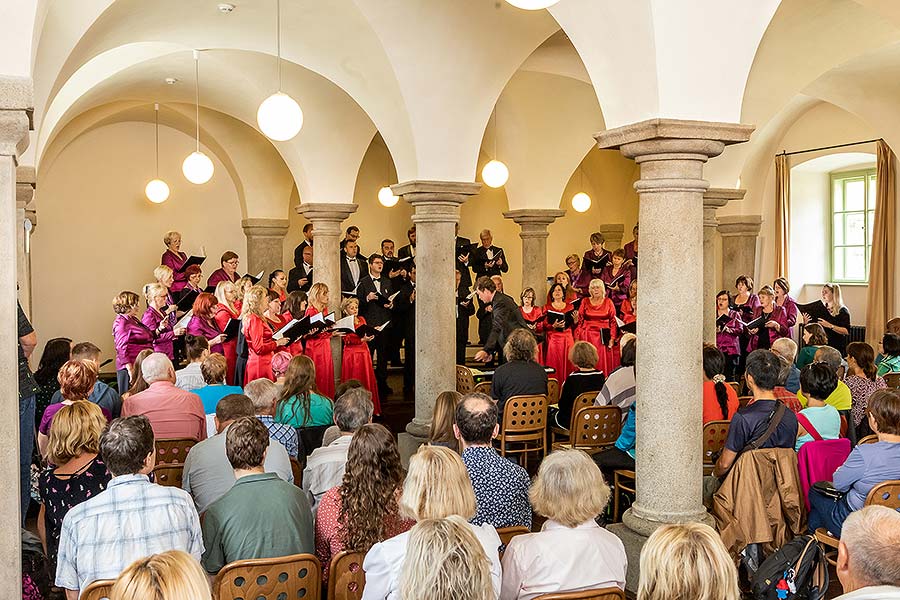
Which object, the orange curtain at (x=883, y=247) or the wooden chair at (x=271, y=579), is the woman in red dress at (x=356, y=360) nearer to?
the wooden chair at (x=271, y=579)

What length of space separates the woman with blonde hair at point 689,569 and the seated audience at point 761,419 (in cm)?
228

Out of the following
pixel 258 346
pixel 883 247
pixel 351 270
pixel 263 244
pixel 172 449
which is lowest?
pixel 172 449

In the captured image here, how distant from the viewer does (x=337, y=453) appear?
3861mm

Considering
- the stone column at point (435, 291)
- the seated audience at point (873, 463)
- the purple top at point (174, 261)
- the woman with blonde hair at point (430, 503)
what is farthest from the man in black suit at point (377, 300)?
the woman with blonde hair at point (430, 503)

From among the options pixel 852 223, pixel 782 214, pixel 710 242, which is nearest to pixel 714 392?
pixel 710 242

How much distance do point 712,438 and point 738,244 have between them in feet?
25.1

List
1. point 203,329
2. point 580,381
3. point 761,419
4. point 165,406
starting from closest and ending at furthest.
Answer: point 761,419 → point 165,406 → point 580,381 → point 203,329

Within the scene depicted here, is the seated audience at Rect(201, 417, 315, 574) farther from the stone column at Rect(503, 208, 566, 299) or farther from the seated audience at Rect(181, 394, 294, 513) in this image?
the stone column at Rect(503, 208, 566, 299)

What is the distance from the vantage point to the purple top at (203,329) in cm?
790

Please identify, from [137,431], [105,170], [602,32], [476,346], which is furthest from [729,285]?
[137,431]

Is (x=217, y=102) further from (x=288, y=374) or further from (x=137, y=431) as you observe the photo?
(x=137, y=431)

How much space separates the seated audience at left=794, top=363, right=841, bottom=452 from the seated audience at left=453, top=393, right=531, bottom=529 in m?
1.99

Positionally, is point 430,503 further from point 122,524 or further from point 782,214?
point 782,214

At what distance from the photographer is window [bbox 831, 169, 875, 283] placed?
41.8 feet
